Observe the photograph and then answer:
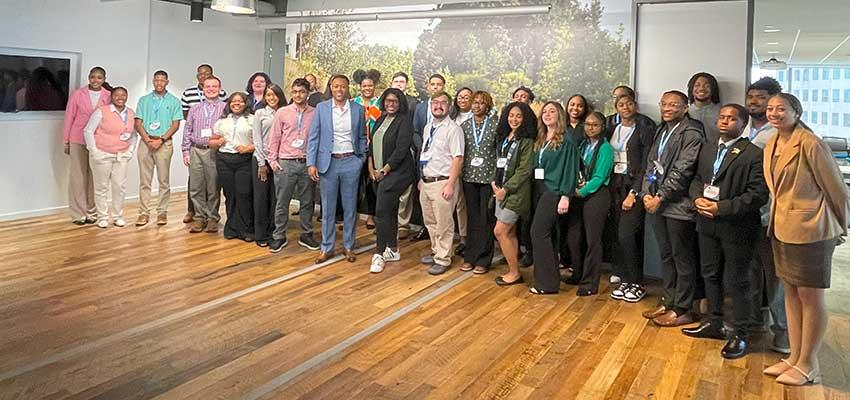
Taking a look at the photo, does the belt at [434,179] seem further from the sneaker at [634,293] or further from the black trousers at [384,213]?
the sneaker at [634,293]

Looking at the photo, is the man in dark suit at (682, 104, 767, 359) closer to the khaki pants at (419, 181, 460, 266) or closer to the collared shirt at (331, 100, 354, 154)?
the khaki pants at (419, 181, 460, 266)

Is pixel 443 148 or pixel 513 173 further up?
pixel 443 148

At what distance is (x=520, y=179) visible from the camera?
4684 millimetres

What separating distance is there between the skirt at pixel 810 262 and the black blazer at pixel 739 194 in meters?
0.40

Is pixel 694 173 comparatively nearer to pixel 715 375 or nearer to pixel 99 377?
pixel 715 375

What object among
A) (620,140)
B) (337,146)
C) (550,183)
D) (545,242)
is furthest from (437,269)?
(620,140)

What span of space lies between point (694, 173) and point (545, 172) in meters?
1.09

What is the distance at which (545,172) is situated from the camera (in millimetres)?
4641

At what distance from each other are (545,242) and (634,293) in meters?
0.77

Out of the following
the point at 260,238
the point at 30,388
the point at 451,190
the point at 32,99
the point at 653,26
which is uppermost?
the point at 653,26

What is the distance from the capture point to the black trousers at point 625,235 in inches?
176

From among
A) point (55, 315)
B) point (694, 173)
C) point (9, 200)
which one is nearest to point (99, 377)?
point (55, 315)

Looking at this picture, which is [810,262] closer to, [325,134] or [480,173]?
[480,173]

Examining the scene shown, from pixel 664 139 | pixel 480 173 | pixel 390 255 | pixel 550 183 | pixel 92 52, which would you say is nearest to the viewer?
pixel 664 139
